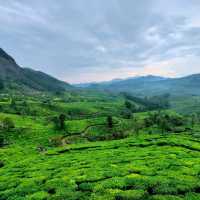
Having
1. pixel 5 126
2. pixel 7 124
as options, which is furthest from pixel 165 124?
pixel 5 126

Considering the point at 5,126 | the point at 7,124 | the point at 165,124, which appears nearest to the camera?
the point at 5,126

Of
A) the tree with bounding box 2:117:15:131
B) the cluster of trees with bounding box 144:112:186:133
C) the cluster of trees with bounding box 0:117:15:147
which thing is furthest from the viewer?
the cluster of trees with bounding box 144:112:186:133

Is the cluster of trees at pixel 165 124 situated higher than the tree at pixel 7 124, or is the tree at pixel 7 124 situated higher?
the tree at pixel 7 124

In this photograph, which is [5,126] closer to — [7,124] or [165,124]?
[7,124]

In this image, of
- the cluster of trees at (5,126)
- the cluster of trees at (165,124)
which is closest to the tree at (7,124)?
the cluster of trees at (5,126)

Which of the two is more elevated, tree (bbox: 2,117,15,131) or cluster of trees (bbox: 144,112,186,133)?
tree (bbox: 2,117,15,131)

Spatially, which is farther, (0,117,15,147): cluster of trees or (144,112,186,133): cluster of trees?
(144,112,186,133): cluster of trees

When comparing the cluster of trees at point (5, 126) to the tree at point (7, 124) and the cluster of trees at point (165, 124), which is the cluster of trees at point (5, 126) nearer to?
the tree at point (7, 124)

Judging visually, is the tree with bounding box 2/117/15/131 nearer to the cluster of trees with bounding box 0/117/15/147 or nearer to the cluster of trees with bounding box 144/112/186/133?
the cluster of trees with bounding box 0/117/15/147

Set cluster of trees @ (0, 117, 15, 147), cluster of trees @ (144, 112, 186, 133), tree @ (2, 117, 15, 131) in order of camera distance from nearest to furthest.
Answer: cluster of trees @ (0, 117, 15, 147), tree @ (2, 117, 15, 131), cluster of trees @ (144, 112, 186, 133)

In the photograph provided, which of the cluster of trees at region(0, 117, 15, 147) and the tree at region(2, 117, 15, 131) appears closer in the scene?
the cluster of trees at region(0, 117, 15, 147)

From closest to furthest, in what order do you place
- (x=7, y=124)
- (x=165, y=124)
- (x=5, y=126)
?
1. (x=5, y=126)
2. (x=7, y=124)
3. (x=165, y=124)

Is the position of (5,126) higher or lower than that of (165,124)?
higher

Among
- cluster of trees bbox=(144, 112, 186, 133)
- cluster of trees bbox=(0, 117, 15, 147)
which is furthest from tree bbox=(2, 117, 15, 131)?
cluster of trees bbox=(144, 112, 186, 133)
